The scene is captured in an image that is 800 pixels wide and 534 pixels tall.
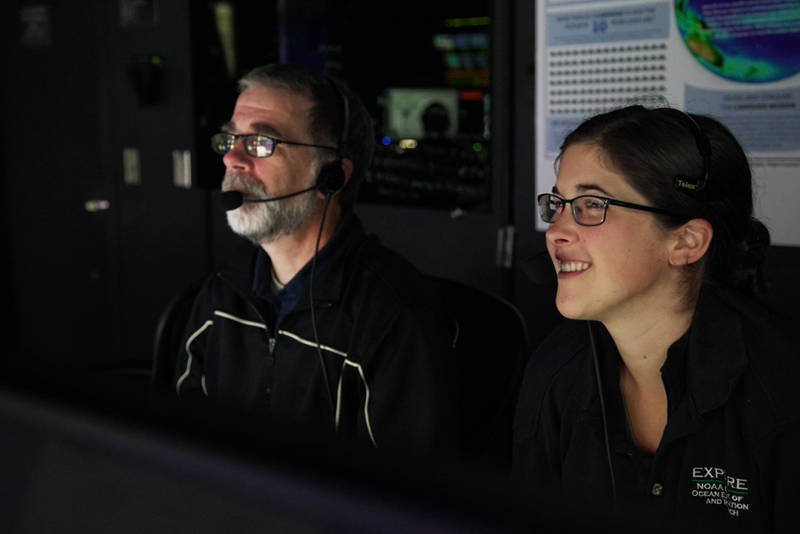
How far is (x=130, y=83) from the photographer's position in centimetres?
384

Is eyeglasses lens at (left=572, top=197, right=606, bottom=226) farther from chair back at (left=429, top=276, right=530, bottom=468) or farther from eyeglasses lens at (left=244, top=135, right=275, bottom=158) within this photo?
eyeglasses lens at (left=244, top=135, right=275, bottom=158)

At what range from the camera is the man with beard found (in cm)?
161

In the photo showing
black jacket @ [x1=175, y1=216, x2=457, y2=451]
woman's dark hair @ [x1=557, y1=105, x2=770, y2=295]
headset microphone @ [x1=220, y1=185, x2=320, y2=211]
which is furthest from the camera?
headset microphone @ [x1=220, y1=185, x2=320, y2=211]

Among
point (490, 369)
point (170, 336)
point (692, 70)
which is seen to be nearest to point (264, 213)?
point (170, 336)

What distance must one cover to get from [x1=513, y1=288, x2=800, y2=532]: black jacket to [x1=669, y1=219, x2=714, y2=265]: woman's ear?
0.06m

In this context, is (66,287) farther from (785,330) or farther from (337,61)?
(785,330)

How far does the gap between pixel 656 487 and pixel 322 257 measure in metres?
0.83

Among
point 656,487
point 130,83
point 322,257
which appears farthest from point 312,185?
point 130,83

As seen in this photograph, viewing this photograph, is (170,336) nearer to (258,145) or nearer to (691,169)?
(258,145)

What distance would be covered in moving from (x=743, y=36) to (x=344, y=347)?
137 centimetres

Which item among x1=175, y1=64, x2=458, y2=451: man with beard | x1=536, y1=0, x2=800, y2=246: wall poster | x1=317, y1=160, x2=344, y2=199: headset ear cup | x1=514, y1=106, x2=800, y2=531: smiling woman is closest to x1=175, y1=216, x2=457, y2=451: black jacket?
x1=175, y1=64, x2=458, y2=451: man with beard

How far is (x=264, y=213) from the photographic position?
1.89 metres

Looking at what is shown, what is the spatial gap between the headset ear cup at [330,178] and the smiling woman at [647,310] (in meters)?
0.60

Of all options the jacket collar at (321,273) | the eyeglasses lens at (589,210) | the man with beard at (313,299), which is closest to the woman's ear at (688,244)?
the eyeglasses lens at (589,210)
